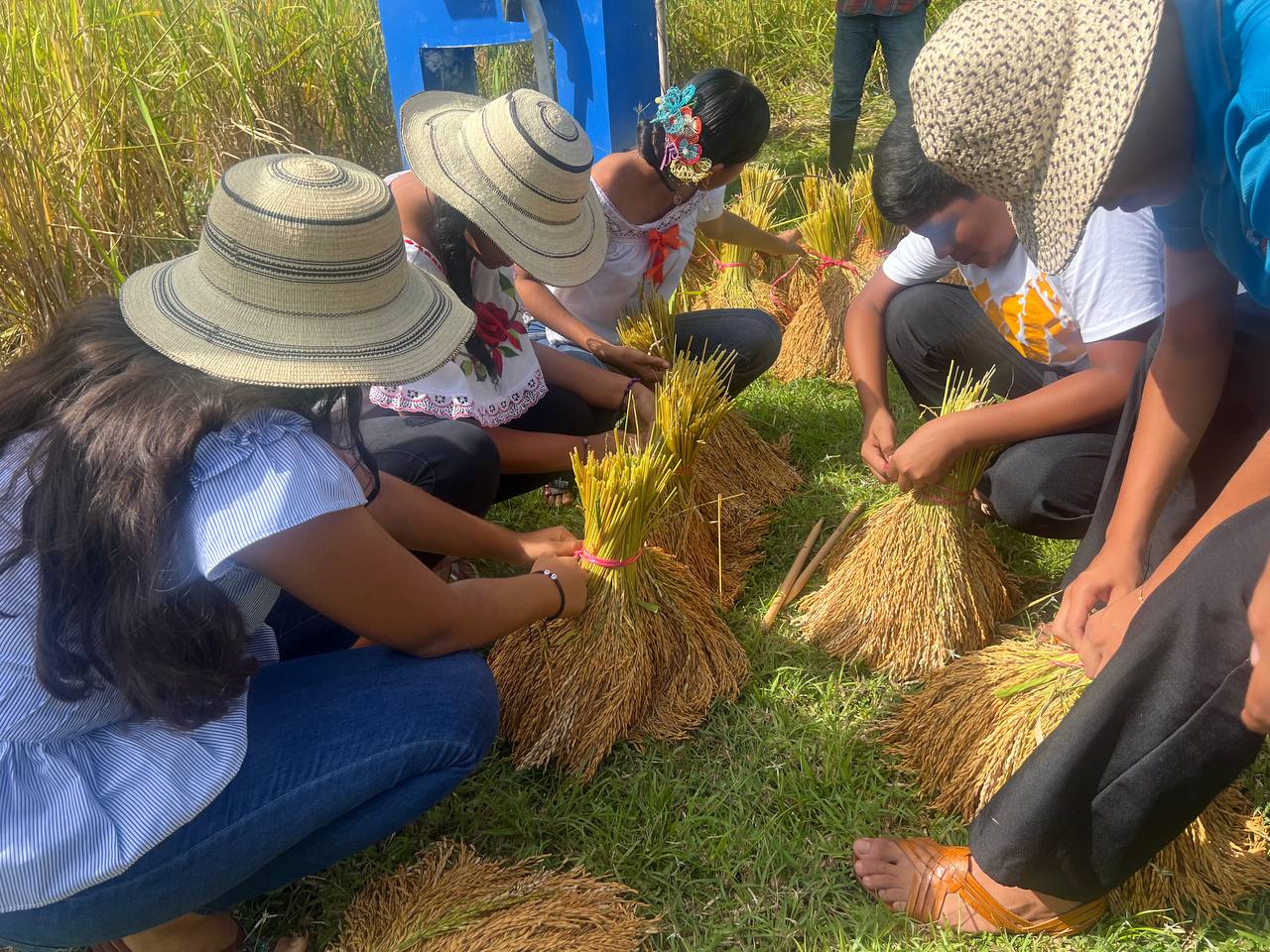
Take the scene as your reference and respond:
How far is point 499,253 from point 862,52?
380 cm

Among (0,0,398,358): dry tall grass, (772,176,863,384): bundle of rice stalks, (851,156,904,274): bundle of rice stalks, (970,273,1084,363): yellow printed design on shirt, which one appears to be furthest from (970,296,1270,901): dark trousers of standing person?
(851,156,904,274): bundle of rice stalks

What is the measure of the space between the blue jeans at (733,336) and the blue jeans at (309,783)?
5.26 feet

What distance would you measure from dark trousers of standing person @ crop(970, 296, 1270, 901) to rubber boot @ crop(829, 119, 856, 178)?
14.3 feet

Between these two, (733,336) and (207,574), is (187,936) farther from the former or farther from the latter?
(733,336)

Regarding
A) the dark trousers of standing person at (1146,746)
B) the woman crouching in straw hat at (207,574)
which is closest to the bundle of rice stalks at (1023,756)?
the dark trousers of standing person at (1146,746)

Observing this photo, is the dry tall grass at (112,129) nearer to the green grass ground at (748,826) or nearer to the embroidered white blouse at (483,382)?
the embroidered white blouse at (483,382)

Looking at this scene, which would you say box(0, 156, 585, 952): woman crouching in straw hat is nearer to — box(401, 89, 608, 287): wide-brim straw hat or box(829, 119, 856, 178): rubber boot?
box(401, 89, 608, 287): wide-brim straw hat

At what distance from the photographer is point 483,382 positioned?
8.45ft

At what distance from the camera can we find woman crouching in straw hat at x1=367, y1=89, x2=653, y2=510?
2205mm

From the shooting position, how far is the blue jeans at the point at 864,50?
516 centimetres

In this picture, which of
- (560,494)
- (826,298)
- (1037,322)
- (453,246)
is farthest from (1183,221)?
(826,298)

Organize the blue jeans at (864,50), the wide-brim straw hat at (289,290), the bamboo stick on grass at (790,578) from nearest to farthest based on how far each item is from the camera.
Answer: the wide-brim straw hat at (289,290)
the bamboo stick on grass at (790,578)
the blue jeans at (864,50)

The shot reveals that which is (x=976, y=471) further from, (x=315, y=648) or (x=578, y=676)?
(x=315, y=648)

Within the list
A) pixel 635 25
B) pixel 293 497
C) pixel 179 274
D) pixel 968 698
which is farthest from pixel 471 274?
pixel 635 25
